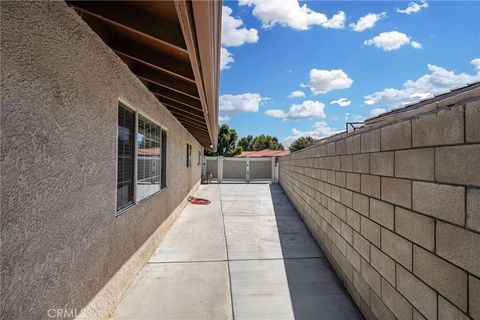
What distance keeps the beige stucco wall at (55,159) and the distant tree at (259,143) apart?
55.4 meters

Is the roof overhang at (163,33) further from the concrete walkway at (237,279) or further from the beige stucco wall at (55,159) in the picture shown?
the concrete walkway at (237,279)

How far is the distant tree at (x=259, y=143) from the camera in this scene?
58.8 metres

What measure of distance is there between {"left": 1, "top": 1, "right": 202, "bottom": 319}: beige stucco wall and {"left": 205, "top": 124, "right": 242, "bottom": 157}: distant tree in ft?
116

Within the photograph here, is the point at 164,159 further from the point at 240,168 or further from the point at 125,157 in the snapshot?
the point at 240,168

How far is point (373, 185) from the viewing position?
290cm

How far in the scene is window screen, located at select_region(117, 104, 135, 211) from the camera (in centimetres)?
343

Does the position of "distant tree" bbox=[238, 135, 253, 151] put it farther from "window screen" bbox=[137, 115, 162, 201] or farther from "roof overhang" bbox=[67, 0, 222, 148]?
"roof overhang" bbox=[67, 0, 222, 148]

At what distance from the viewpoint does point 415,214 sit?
213 cm

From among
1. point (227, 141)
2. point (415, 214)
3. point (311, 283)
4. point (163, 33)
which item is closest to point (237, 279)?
point (311, 283)

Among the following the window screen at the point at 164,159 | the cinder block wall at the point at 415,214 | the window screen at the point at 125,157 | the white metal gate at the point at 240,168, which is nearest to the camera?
the cinder block wall at the point at 415,214
